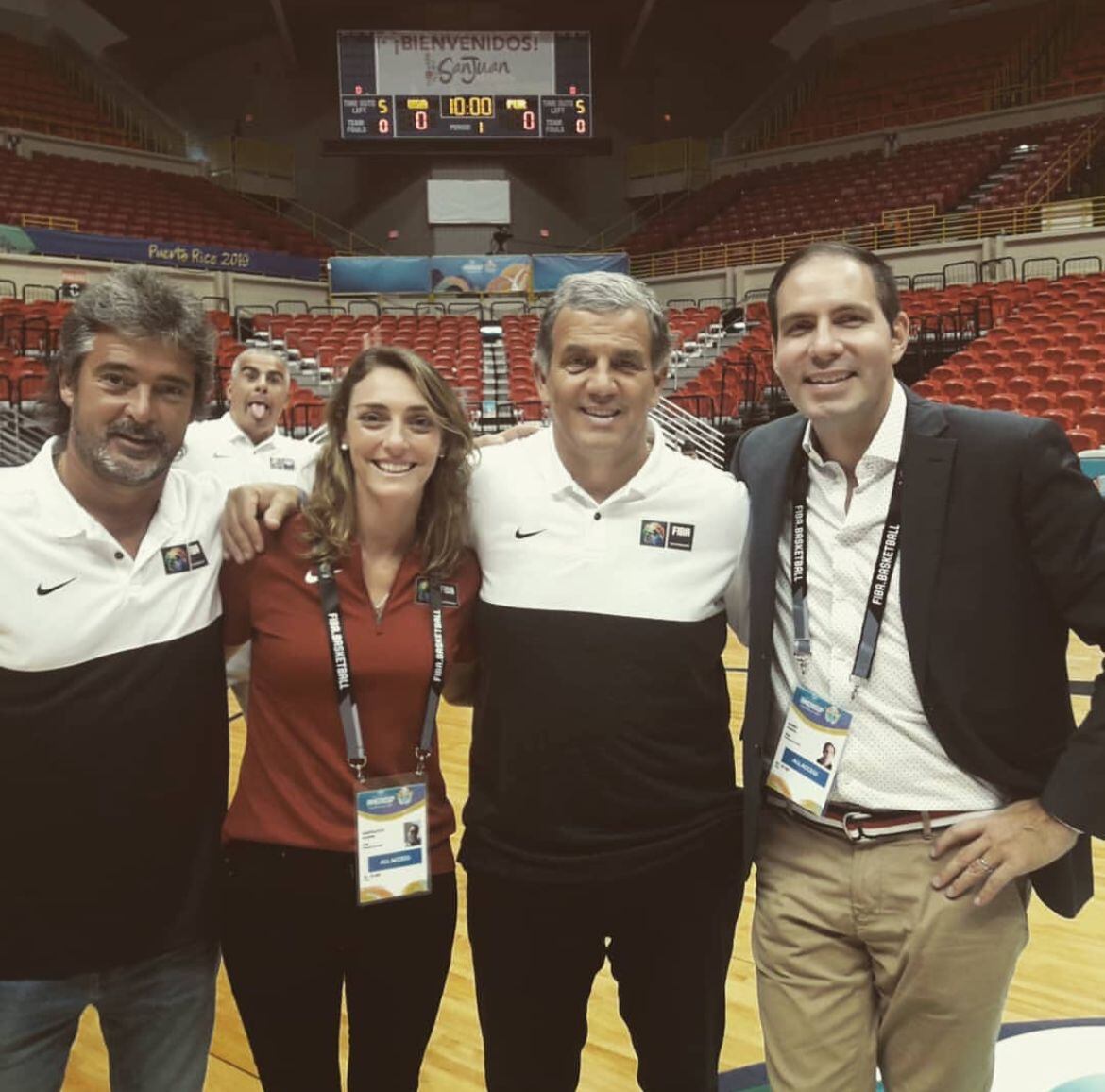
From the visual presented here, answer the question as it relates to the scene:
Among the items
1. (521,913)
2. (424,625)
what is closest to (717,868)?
(521,913)

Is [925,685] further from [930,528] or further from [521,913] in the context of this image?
[521,913]

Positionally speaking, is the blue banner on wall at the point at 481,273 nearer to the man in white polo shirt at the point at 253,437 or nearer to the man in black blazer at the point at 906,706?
the man in white polo shirt at the point at 253,437

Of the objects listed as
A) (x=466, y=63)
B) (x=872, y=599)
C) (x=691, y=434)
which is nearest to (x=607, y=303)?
(x=872, y=599)

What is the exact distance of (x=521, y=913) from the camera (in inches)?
62.2

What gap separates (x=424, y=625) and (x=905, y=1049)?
3.27ft

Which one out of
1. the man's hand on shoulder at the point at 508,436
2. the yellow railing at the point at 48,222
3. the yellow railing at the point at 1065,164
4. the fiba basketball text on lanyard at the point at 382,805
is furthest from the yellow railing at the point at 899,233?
the fiba basketball text on lanyard at the point at 382,805

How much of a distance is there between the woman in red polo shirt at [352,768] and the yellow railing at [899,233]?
12.7m

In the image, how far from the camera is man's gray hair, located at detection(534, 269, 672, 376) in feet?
5.37

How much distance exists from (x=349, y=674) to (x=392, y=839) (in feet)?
0.90

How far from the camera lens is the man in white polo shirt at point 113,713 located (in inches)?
54.8

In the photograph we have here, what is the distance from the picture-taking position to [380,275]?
1644 cm

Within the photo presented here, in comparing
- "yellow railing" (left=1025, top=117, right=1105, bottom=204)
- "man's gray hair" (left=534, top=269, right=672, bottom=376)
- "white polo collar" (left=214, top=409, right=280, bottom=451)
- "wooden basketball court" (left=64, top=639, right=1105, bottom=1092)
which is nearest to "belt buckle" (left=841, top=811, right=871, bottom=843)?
"man's gray hair" (left=534, top=269, right=672, bottom=376)

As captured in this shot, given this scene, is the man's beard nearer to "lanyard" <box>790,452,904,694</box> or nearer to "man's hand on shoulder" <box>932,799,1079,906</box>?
"lanyard" <box>790,452,904,694</box>

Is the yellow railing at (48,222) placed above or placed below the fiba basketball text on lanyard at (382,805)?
above
